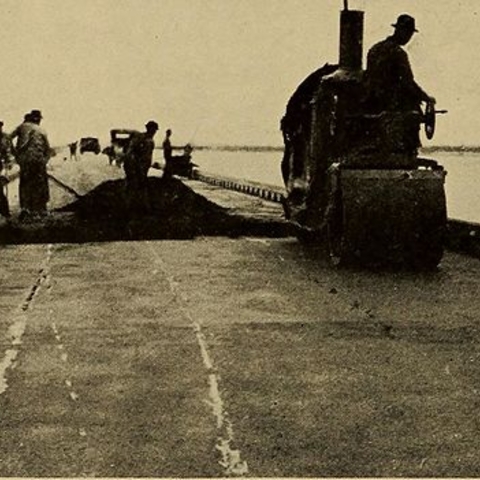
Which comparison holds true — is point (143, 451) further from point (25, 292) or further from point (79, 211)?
point (79, 211)

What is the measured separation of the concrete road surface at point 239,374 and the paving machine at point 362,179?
19.4 inches

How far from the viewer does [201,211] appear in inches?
765

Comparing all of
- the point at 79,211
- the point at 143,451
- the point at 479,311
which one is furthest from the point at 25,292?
the point at 79,211

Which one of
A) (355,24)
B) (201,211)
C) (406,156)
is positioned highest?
(355,24)

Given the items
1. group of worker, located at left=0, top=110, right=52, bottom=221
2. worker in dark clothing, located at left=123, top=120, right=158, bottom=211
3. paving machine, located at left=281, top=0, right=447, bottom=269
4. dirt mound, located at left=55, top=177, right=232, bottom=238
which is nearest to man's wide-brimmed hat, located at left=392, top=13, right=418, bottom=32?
paving machine, located at left=281, top=0, right=447, bottom=269

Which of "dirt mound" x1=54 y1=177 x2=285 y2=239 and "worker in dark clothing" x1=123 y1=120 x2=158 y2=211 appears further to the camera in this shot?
"worker in dark clothing" x1=123 y1=120 x2=158 y2=211

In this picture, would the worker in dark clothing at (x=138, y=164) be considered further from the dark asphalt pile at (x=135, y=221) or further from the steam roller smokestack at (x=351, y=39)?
the steam roller smokestack at (x=351, y=39)

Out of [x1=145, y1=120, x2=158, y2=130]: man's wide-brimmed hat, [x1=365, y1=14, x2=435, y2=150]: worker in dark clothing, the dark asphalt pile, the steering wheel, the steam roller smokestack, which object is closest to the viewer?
[x1=365, y1=14, x2=435, y2=150]: worker in dark clothing

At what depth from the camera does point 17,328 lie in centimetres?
805

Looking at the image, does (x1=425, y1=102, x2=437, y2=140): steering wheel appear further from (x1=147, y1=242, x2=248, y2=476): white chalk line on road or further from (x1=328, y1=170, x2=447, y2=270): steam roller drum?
(x1=147, y1=242, x2=248, y2=476): white chalk line on road

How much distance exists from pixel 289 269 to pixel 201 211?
25.7ft

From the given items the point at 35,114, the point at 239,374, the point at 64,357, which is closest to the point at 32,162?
the point at 35,114

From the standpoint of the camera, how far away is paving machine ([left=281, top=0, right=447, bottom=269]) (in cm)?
1147

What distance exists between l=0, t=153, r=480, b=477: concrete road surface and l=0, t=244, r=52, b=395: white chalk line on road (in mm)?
24
